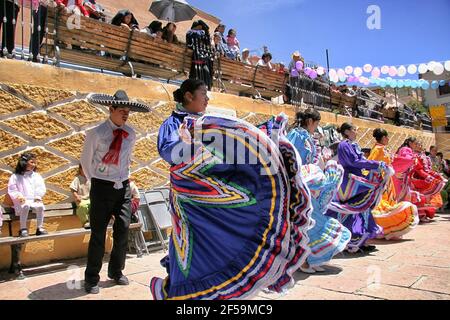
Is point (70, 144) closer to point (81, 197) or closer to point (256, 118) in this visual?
point (81, 197)

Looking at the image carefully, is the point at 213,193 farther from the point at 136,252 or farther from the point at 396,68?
the point at 396,68

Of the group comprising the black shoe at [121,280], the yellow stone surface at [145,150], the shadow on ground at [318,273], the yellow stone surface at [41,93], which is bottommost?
the shadow on ground at [318,273]

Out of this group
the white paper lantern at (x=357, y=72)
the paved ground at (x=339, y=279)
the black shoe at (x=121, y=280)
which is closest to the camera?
the paved ground at (x=339, y=279)

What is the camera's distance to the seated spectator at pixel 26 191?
4059 millimetres

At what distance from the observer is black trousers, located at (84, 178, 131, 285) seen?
11.4 ft

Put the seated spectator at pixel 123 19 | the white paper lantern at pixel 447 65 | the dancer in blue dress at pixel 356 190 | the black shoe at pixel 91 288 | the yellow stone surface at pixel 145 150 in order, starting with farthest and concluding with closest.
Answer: the white paper lantern at pixel 447 65 < the seated spectator at pixel 123 19 < the yellow stone surface at pixel 145 150 < the dancer in blue dress at pixel 356 190 < the black shoe at pixel 91 288

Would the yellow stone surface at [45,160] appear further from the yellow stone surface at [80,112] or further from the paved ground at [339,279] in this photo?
the paved ground at [339,279]

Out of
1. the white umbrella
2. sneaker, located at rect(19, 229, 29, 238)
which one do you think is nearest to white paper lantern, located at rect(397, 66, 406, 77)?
the white umbrella

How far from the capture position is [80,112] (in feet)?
16.0

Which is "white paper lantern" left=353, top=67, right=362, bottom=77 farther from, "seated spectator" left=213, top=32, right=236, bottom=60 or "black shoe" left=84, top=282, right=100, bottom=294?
"black shoe" left=84, top=282, right=100, bottom=294

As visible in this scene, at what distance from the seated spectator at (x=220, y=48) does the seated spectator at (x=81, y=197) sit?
4161mm

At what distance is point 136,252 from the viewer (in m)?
5.07

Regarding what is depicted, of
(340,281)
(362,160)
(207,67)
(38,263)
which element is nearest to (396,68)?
(207,67)

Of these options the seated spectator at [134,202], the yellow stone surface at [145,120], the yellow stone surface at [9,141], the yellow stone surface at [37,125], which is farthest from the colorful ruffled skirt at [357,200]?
the yellow stone surface at [9,141]
